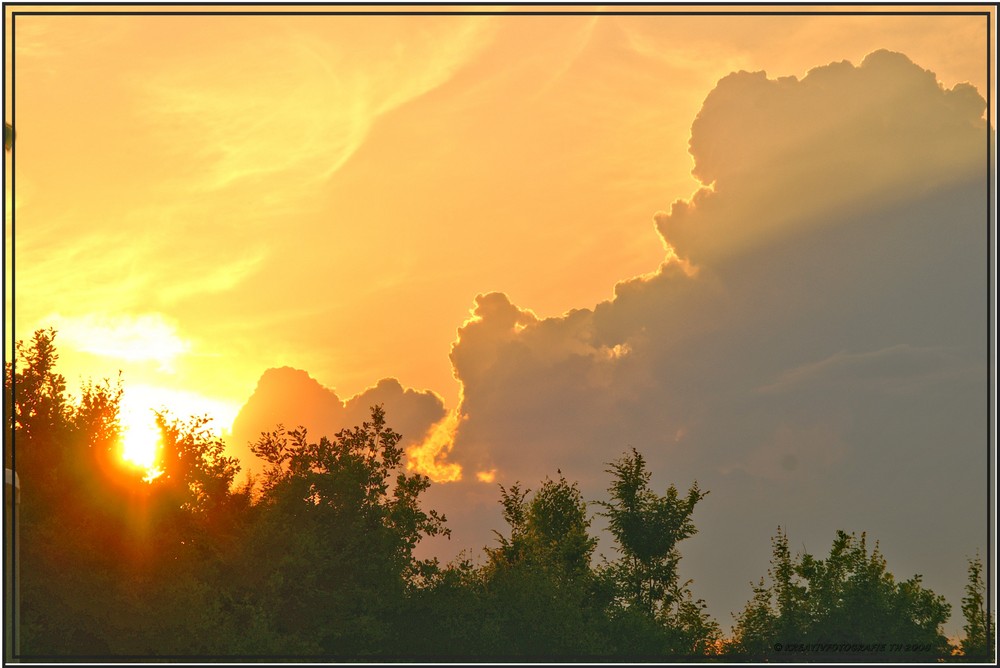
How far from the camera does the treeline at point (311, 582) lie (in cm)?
4866

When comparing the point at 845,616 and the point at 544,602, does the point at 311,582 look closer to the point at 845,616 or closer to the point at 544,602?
the point at 544,602

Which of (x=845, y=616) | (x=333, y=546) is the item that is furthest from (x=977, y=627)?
(x=333, y=546)

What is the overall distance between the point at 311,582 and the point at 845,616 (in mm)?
28506

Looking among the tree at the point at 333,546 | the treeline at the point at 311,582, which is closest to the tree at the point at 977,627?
the treeline at the point at 311,582

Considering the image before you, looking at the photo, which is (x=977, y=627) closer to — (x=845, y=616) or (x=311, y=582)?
(x=845, y=616)

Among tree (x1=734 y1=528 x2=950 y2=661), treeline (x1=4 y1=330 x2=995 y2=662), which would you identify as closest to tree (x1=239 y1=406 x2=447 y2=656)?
treeline (x1=4 y1=330 x2=995 y2=662)

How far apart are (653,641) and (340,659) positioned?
58.1 feet

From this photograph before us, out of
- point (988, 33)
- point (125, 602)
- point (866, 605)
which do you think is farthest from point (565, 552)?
point (988, 33)

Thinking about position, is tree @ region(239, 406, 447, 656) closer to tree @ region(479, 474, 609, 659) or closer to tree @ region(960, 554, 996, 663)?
tree @ region(479, 474, 609, 659)

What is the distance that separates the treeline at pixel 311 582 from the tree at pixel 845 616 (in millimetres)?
101

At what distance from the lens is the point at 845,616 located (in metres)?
60.8

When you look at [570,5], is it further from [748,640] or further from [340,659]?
[748,640]

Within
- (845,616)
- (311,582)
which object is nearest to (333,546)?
(311,582)

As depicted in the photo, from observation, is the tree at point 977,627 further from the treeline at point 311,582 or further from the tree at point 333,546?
the tree at point 333,546
